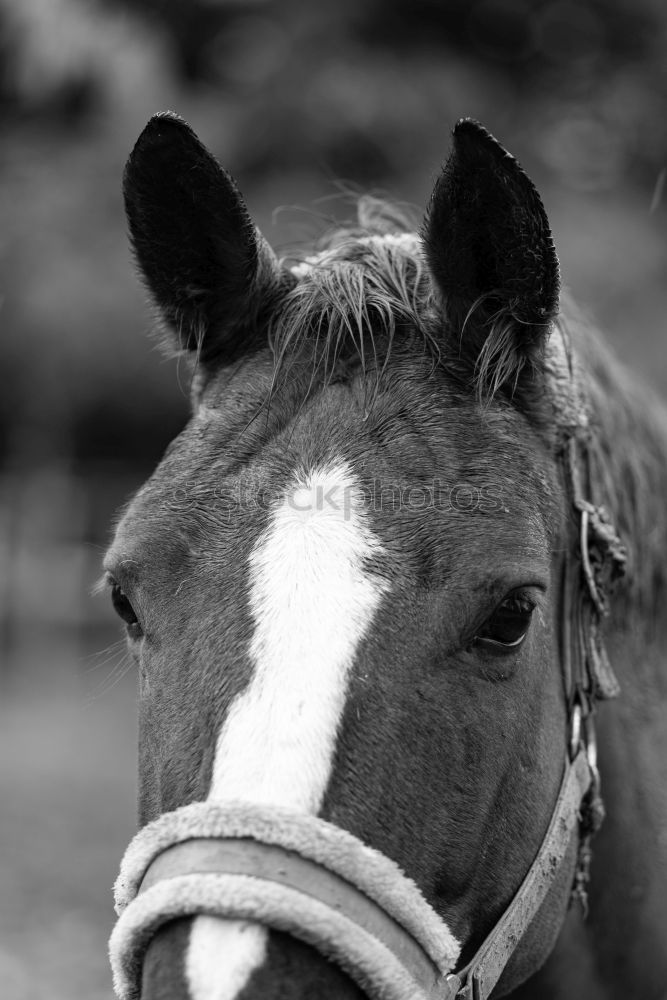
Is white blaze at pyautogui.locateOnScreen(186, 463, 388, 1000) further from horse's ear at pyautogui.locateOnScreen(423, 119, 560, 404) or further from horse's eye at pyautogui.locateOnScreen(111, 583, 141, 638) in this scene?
horse's ear at pyautogui.locateOnScreen(423, 119, 560, 404)

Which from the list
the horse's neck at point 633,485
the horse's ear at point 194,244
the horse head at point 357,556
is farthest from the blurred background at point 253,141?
the horse head at point 357,556

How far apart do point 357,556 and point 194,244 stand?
95 centimetres

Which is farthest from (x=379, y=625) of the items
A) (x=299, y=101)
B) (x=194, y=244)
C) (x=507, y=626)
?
(x=299, y=101)

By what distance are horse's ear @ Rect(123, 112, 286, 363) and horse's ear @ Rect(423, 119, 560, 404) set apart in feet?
1.43

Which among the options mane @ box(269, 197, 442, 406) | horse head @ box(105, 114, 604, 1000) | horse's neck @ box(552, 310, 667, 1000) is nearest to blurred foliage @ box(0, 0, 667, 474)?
horse's neck @ box(552, 310, 667, 1000)

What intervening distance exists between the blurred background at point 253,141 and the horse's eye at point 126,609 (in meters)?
5.14

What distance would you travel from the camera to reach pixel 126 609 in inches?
85.6

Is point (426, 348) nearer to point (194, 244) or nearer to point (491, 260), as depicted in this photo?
point (491, 260)

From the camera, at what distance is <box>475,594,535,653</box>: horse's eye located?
1960mm

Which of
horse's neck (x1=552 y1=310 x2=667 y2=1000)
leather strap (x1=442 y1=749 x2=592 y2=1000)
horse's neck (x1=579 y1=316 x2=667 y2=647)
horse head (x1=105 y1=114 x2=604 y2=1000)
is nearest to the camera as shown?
horse head (x1=105 y1=114 x2=604 y2=1000)

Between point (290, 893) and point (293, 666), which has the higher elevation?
point (293, 666)

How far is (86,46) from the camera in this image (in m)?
8.34

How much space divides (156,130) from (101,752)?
9.81 meters

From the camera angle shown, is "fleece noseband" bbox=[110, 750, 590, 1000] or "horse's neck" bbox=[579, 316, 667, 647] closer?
"fleece noseband" bbox=[110, 750, 590, 1000]
